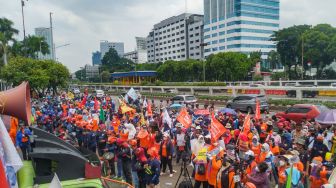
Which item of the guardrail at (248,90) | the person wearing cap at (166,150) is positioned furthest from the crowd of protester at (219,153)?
the guardrail at (248,90)

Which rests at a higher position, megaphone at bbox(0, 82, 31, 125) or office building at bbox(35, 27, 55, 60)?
office building at bbox(35, 27, 55, 60)

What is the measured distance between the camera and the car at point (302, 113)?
16142 mm

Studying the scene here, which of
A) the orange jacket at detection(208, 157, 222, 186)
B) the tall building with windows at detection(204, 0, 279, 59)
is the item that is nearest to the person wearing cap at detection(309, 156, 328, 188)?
the orange jacket at detection(208, 157, 222, 186)

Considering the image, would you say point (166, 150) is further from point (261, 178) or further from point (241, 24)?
point (241, 24)

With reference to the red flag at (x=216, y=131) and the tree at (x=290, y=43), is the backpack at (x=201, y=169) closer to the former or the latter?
the red flag at (x=216, y=131)

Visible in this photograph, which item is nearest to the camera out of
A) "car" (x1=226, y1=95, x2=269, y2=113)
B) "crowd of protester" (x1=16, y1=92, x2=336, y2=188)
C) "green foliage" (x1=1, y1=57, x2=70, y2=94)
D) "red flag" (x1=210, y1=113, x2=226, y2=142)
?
"crowd of protester" (x1=16, y1=92, x2=336, y2=188)

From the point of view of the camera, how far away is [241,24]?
104 m

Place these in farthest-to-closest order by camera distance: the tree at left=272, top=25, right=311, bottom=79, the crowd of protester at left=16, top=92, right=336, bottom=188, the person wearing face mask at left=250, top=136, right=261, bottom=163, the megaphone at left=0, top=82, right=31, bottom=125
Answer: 1. the tree at left=272, top=25, right=311, bottom=79
2. the person wearing face mask at left=250, top=136, right=261, bottom=163
3. the crowd of protester at left=16, top=92, right=336, bottom=188
4. the megaphone at left=0, top=82, right=31, bottom=125

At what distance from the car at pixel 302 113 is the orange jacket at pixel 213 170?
35.3 ft

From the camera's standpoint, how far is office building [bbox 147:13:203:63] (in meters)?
126

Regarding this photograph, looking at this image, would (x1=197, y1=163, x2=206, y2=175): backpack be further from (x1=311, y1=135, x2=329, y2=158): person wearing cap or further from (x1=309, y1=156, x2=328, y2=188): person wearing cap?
(x1=311, y1=135, x2=329, y2=158): person wearing cap

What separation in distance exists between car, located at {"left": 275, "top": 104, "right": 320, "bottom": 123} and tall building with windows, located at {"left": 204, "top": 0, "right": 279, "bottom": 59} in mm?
85805

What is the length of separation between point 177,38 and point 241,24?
36.9 meters

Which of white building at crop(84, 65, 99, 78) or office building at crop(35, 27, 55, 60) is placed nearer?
office building at crop(35, 27, 55, 60)
